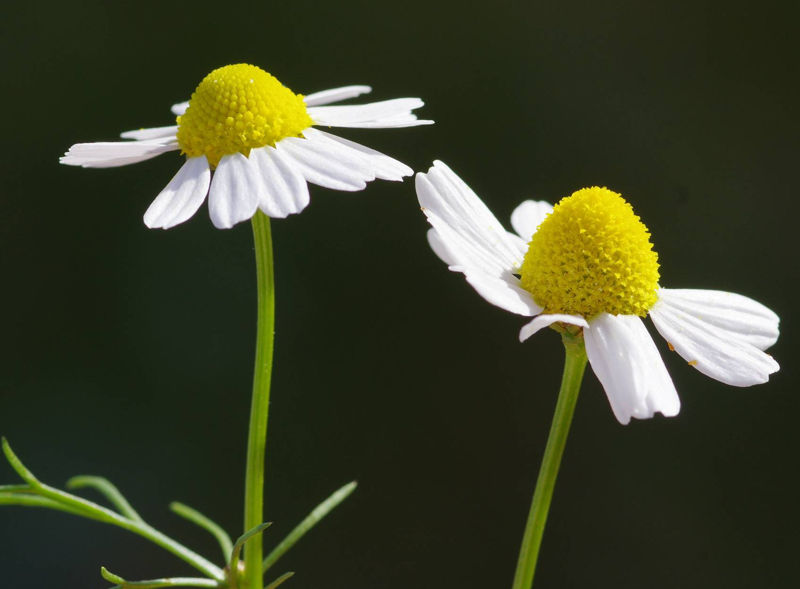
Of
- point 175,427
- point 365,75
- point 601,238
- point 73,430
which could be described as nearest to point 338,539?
point 175,427

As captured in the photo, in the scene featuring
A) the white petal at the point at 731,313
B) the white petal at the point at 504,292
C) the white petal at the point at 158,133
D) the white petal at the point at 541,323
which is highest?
the white petal at the point at 158,133

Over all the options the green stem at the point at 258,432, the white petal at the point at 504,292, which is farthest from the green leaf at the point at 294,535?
the white petal at the point at 504,292

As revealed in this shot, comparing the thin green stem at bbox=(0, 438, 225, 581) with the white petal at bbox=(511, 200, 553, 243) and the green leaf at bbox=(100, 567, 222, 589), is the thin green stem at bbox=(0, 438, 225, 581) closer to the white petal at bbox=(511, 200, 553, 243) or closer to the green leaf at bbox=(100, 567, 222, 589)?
the green leaf at bbox=(100, 567, 222, 589)

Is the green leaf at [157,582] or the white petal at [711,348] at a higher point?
the white petal at [711,348]

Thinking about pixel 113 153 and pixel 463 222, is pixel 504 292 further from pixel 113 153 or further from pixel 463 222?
pixel 113 153

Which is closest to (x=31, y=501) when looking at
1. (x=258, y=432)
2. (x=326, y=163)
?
(x=258, y=432)

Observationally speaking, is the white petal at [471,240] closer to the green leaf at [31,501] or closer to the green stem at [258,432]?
the green stem at [258,432]

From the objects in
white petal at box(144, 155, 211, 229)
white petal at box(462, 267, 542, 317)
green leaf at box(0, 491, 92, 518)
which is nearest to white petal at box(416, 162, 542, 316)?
white petal at box(462, 267, 542, 317)
